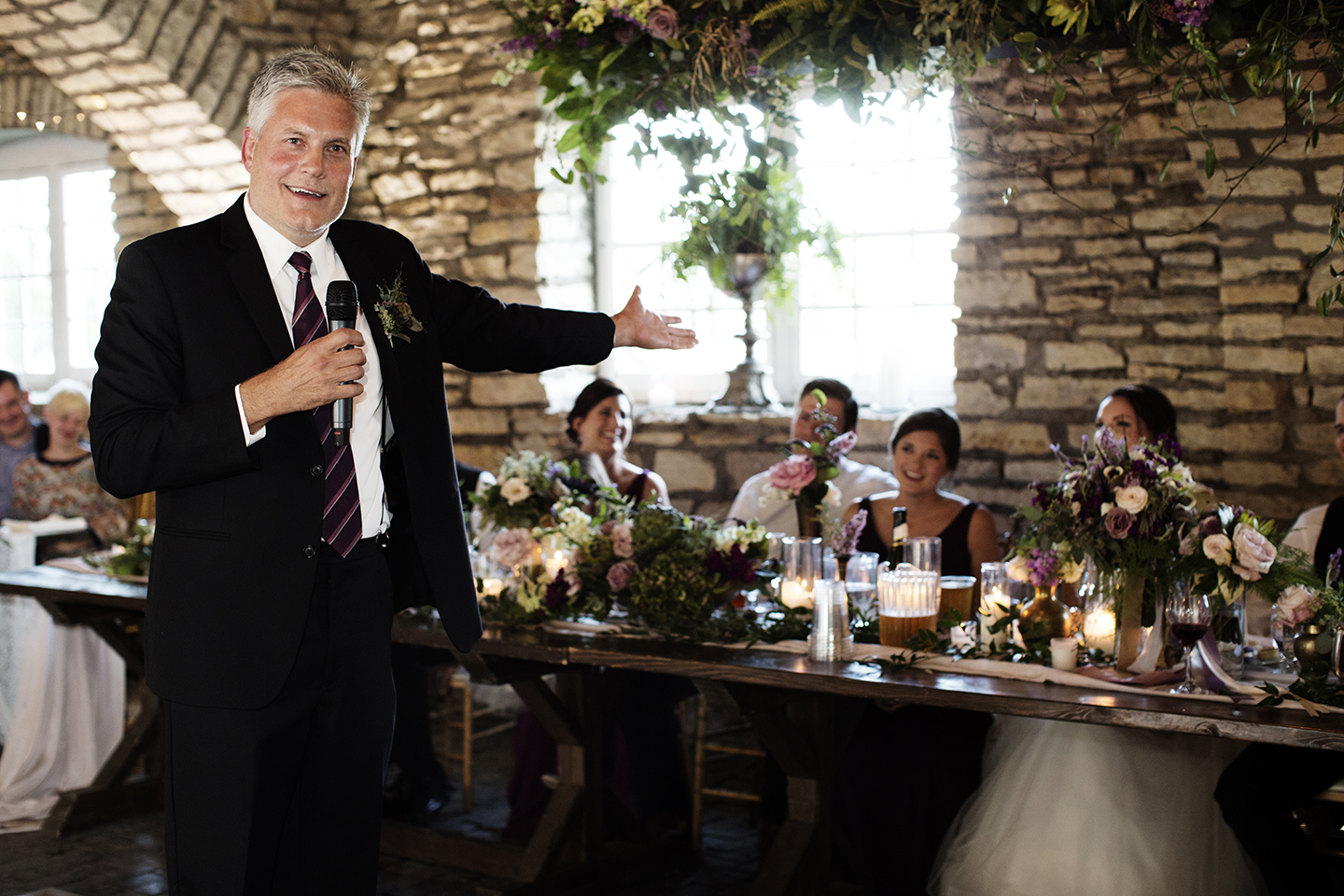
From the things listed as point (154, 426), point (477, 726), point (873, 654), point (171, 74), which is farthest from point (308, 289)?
point (171, 74)

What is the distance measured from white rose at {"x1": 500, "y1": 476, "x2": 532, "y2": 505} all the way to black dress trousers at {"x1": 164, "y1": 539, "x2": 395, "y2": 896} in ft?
4.63

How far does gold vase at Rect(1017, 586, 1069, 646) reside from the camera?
106 inches

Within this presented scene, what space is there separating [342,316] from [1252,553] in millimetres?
1778

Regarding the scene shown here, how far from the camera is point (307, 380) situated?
1624 millimetres

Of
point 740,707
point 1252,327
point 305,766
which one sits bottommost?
point 740,707

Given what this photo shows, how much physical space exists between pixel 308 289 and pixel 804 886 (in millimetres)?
1916

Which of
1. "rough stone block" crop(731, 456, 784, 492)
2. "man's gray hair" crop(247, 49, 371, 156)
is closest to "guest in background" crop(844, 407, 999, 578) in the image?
"rough stone block" crop(731, 456, 784, 492)

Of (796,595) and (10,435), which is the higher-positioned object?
(10,435)

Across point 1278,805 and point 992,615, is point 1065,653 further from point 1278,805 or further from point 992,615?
point 1278,805

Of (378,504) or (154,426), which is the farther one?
(378,504)

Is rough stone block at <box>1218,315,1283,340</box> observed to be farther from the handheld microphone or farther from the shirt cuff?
the shirt cuff

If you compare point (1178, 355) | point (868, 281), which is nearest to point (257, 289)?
point (1178, 355)

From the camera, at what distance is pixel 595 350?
224 cm

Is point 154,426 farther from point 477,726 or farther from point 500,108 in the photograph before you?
point 500,108
